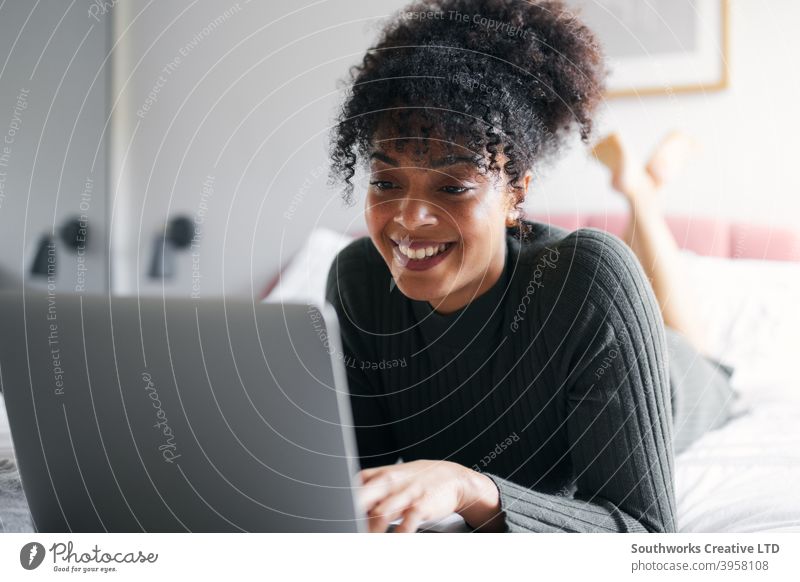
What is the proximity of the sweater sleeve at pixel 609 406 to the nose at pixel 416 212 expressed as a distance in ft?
0.38

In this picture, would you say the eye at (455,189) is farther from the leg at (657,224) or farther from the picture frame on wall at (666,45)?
the leg at (657,224)

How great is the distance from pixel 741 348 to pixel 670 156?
0.26 meters

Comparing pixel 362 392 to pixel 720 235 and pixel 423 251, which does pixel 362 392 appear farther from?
pixel 720 235

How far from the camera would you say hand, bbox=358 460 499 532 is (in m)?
0.45

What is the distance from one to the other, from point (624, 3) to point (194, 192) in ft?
1.65

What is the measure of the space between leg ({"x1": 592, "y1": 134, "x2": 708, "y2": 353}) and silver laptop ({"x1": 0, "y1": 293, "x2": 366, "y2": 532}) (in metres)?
0.62

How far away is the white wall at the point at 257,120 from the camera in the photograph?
0.68 m

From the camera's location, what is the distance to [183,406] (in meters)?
0.42

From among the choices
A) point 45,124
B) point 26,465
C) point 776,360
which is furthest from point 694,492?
point 45,124

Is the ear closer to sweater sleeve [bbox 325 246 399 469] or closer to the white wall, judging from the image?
the white wall

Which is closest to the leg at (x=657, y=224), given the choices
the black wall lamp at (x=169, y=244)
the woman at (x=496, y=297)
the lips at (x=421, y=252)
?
the woman at (x=496, y=297)

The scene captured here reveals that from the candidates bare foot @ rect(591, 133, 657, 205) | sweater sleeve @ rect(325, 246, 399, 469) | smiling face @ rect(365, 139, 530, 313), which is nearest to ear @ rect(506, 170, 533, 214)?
smiling face @ rect(365, 139, 530, 313)

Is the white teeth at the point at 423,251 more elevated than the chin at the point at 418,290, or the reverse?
the white teeth at the point at 423,251
